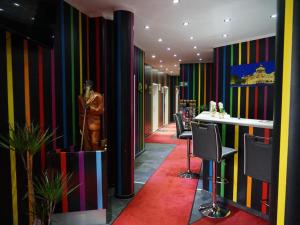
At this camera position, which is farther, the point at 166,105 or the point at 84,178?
the point at 166,105

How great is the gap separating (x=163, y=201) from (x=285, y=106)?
9.20 ft

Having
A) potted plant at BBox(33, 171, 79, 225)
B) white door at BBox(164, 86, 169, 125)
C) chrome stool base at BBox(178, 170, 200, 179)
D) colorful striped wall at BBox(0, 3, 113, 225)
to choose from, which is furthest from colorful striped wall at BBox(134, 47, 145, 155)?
white door at BBox(164, 86, 169, 125)

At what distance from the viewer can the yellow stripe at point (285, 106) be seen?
1218 millimetres

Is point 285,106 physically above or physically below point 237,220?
above

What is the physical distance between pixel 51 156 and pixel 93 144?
0.61m

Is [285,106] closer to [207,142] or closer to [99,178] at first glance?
[207,142]

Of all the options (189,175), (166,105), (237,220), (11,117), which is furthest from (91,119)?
(166,105)

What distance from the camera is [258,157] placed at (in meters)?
2.49

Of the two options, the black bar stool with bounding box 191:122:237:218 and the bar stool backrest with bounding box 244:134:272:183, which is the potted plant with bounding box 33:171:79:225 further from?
the bar stool backrest with bounding box 244:134:272:183

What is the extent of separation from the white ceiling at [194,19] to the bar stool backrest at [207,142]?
72.9 inches

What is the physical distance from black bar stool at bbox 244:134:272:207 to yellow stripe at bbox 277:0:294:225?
3.80 ft

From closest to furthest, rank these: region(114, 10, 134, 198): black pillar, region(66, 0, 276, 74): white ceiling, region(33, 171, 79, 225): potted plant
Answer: region(33, 171, 79, 225): potted plant < region(66, 0, 276, 74): white ceiling < region(114, 10, 134, 198): black pillar

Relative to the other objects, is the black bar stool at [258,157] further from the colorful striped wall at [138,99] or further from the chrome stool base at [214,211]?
the colorful striped wall at [138,99]

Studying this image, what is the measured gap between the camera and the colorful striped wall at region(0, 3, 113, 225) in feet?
7.97
